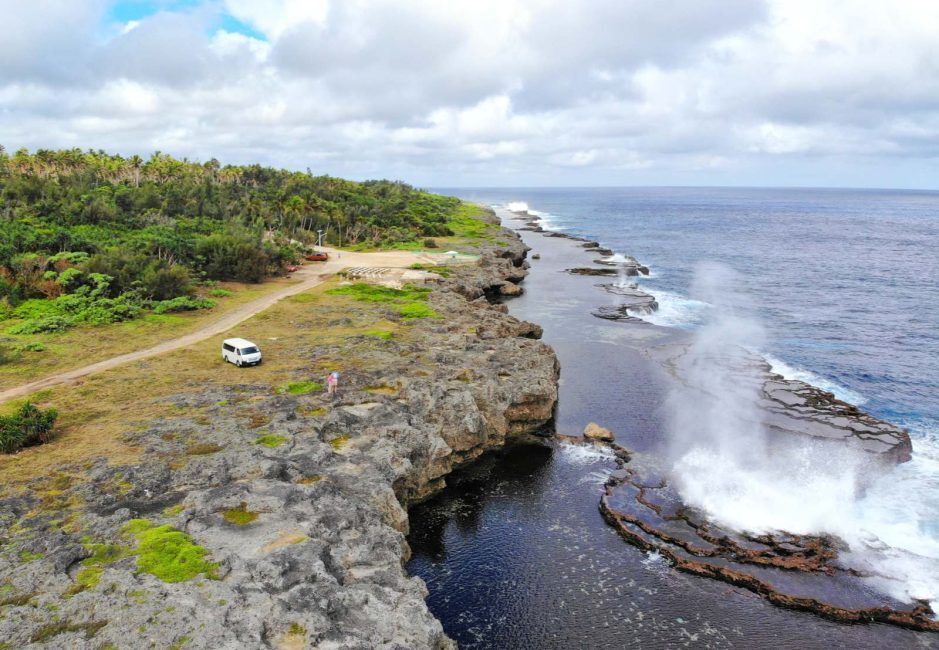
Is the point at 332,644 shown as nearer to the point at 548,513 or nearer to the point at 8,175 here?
the point at 548,513

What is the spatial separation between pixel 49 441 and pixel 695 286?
10718 centimetres

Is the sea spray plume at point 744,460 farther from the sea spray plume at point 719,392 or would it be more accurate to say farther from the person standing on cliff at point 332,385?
the person standing on cliff at point 332,385

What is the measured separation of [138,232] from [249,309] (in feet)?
104

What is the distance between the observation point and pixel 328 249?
399 ft

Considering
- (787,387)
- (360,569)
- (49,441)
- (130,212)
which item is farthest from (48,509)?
(130,212)

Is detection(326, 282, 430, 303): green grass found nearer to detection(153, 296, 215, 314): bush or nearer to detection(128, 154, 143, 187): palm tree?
detection(153, 296, 215, 314): bush

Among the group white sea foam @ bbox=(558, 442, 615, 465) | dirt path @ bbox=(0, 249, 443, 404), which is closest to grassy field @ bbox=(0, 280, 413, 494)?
dirt path @ bbox=(0, 249, 443, 404)

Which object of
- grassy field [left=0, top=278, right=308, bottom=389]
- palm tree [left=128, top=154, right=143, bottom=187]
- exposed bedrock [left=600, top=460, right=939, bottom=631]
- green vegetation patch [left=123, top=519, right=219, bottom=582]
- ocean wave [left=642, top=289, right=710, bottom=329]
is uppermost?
palm tree [left=128, top=154, right=143, bottom=187]

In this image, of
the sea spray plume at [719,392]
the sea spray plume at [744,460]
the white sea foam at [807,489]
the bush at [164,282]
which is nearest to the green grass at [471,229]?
the sea spray plume at [719,392]

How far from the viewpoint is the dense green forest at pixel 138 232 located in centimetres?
6066

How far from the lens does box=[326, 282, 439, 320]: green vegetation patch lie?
223 ft

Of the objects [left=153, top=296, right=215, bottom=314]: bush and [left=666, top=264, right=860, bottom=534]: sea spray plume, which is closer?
[left=666, top=264, right=860, bottom=534]: sea spray plume

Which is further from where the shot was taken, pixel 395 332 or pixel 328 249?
pixel 328 249

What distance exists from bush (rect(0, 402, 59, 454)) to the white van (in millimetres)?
14021
